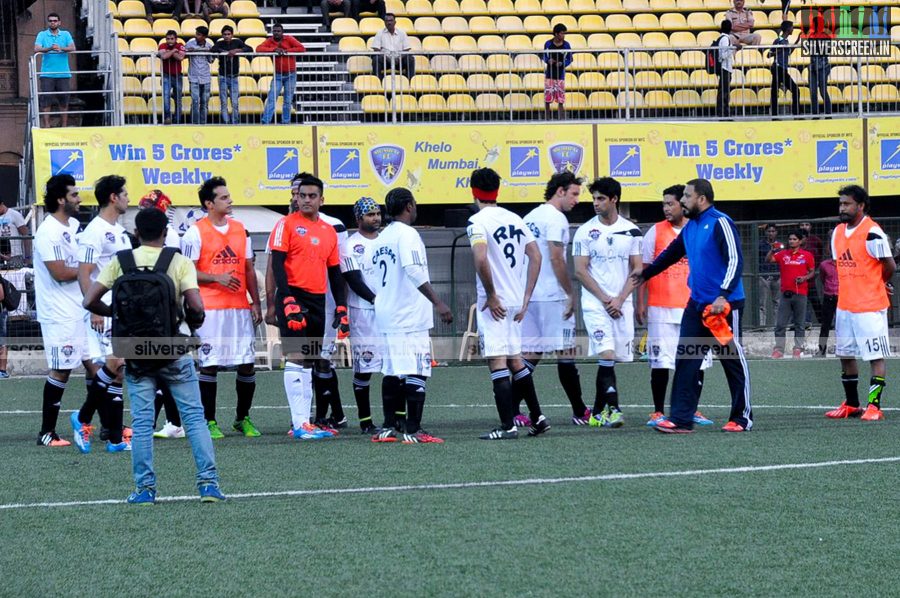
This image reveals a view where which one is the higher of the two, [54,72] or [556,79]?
[54,72]

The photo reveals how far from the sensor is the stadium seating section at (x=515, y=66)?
70.8ft

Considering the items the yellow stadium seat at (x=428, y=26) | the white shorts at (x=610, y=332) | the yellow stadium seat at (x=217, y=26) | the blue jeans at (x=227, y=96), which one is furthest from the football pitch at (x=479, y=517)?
the yellow stadium seat at (x=428, y=26)

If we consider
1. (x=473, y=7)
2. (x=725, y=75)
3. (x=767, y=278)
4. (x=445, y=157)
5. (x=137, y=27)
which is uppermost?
(x=473, y=7)

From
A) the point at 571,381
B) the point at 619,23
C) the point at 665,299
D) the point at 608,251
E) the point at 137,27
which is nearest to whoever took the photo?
the point at 571,381

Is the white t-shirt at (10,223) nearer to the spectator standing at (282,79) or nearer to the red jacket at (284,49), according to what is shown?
the spectator standing at (282,79)

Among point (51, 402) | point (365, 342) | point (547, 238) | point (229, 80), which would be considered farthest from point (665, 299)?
point (229, 80)

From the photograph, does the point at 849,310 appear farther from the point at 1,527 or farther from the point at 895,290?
the point at 895,290

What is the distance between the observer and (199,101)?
20500 mm

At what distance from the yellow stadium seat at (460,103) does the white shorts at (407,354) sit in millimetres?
12303

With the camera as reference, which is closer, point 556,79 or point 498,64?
point 556,79

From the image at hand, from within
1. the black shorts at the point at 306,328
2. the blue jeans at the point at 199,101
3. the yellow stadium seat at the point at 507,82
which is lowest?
the black shorts at the point at 306,328

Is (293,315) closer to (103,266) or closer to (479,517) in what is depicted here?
(103,266)

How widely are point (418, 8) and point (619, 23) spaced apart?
3745mm

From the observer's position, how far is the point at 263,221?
2044 centimetres
